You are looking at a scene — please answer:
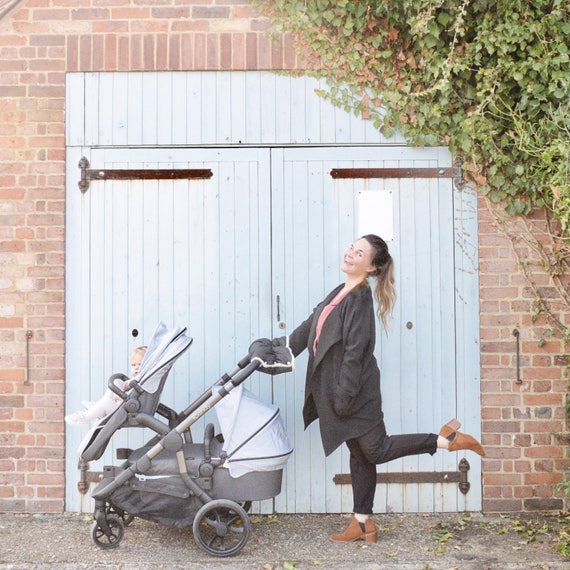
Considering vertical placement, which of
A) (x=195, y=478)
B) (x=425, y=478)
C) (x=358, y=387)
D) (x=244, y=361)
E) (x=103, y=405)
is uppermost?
(x=244, y=361)

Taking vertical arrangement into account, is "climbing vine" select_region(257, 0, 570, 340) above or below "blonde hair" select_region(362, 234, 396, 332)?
above

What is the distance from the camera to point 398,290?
16.5 ft

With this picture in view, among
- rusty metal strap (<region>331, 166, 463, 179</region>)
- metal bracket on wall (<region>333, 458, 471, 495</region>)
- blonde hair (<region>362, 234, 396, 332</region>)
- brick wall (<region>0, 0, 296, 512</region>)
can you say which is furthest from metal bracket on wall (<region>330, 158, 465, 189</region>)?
metal bracket on wall (<region>333, 458, 471, 495</region>)

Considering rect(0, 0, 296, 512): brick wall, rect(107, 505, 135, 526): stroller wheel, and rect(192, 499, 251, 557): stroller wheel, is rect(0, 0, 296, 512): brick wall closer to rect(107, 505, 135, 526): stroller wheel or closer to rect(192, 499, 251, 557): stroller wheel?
rect(107, 505, 135, 526): stroller wheel

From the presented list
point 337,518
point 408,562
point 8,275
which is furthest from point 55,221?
point 408,562

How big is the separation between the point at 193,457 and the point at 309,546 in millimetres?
920

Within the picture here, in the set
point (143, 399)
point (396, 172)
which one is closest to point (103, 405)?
point (143, 399)

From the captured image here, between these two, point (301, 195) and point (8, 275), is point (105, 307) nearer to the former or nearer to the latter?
point (8, 275)

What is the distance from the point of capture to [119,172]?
5016 millimetres

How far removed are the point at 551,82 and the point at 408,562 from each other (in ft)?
10.1

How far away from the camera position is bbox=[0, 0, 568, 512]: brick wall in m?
4.96

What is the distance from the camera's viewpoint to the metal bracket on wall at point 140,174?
197 inches

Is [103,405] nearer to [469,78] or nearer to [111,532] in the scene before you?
[111,532]

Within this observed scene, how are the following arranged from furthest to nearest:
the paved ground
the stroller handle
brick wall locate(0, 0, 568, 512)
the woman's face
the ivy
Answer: brick wall locate(0, 0, 568, 512), the ivy, the woman's face, the stroller handle, the paved ground
